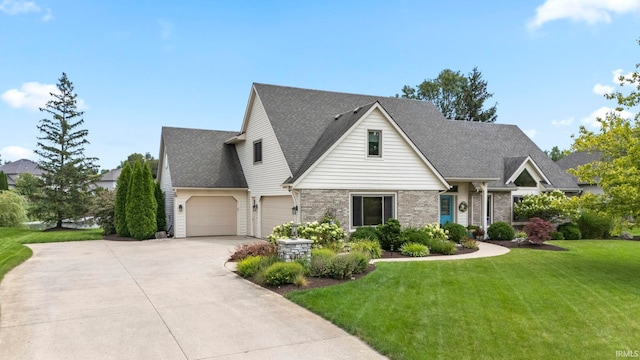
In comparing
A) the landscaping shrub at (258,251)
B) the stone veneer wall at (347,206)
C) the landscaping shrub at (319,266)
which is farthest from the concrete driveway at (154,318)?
the stone veneer wall at (347,206)

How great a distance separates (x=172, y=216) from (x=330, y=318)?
16.9 metres

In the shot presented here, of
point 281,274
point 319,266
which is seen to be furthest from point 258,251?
point 281,274

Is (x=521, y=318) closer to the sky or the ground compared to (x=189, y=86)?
closer to the ground

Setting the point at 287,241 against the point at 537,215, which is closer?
the point at 287,241

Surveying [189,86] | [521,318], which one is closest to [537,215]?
[521,318]

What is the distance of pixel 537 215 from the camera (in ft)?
70.6

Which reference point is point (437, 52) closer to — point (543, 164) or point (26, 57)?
point (543, 164)

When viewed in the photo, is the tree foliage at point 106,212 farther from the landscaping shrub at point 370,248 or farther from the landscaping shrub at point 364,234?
the landscaping shrub at point 370,248

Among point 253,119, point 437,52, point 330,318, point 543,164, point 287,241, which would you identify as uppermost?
point 437,52

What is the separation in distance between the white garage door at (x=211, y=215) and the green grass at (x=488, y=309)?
12.7 metres

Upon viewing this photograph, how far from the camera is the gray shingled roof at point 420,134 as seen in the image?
18.6 meters

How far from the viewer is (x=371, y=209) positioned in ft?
56.5

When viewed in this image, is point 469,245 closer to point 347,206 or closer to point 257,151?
point 347,206

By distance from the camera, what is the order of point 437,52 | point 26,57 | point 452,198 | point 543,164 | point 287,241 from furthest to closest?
point 543,164, point 437,52, point 452,198, point 26,57, point 287,241
